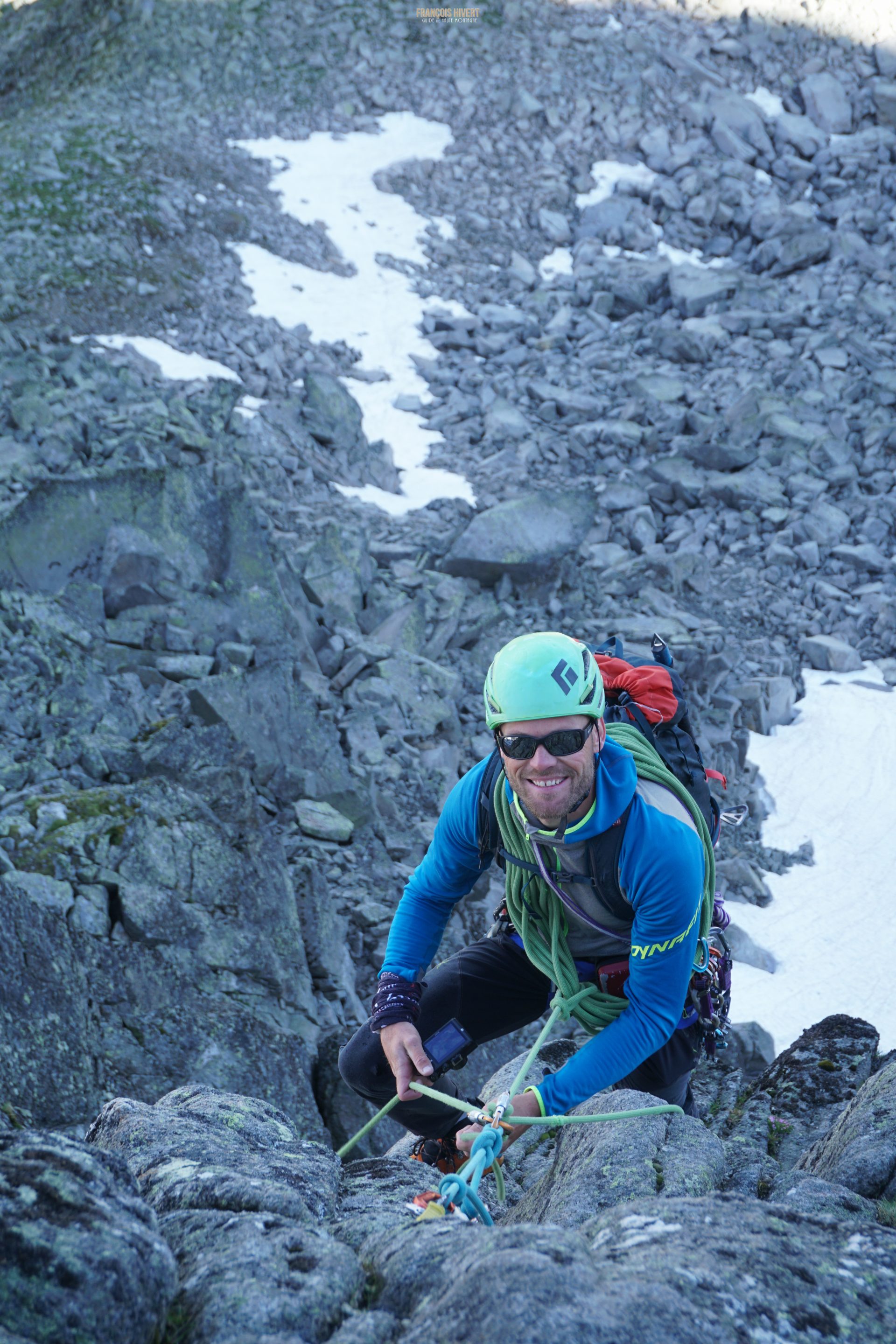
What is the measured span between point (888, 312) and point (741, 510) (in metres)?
8.11

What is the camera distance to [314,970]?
8.17 m

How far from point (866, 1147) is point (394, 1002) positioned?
2.04m

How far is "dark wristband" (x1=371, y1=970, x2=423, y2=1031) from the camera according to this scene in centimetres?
A: 446

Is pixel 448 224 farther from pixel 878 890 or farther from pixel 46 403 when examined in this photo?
pixel 878 890

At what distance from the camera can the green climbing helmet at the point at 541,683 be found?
148 inches

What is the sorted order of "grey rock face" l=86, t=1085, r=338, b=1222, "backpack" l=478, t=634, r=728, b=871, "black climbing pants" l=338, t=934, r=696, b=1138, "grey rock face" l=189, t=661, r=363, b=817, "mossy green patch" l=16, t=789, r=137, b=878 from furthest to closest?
"grey rock face" l=189, t=661, r=363, b=817 → "mossy green patch" l=16, t=789, r=137, b=878 → "black climbing pants" l=338, t=934, r=696, b=1138 → "backpack" l=478, t=634, r=728, b=871 → "grey rock face" l=86, t=1085, r=338, b=1222

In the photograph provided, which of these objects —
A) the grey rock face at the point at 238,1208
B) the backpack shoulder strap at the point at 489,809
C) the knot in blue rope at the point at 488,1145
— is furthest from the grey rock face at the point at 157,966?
the knot in blue rope at the point at 488,1145

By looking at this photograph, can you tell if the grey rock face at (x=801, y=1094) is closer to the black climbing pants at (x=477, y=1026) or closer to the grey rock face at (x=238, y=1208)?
the black climbing pants at (x=477, y=1026)

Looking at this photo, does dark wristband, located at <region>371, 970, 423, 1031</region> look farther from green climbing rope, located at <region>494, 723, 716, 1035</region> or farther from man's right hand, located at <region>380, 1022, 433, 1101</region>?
green climbing rope, located at <region>494, 723, 716, 1035</region>

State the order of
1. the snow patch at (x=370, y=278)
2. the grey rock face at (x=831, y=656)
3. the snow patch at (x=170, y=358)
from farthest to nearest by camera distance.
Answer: the snow patch at (x=370, y=278), the snow patch at (x=170, y=358), the grey rock face at (x=831, y=656)

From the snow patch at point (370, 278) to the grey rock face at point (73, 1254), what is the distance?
15.4m

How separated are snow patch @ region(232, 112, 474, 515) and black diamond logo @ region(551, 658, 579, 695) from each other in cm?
1403

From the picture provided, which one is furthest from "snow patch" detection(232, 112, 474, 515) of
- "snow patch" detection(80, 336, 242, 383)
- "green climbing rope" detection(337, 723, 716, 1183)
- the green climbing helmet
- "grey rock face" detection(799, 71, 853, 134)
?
the green climbing helmet

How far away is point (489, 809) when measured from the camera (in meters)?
4.31
